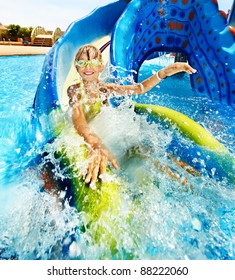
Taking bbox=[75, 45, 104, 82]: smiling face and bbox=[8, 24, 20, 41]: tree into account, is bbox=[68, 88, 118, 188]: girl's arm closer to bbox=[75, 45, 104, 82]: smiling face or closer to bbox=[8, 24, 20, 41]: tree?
bbox=[75, 45, 104, 82]: smiling face

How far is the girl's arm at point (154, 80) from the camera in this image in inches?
68.1

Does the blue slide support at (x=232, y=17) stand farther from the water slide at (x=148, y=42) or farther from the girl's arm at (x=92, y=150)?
the girl's arm at (x=92, y=150)

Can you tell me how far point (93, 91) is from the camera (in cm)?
210

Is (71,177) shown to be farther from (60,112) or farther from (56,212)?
(60,112)

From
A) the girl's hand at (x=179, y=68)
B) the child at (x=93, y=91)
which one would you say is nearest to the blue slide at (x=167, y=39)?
the child at (x=93, y=91)

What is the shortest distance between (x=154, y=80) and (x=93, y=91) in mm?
503

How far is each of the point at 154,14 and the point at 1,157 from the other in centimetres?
294

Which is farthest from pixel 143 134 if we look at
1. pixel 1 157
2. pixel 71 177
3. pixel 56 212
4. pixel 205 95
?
pixel 205 95

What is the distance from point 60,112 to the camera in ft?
7.83

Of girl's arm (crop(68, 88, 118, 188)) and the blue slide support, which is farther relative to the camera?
the blue slide support

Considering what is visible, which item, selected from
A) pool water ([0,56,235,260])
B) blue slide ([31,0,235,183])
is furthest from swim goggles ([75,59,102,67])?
blue slide ([31,0,235,183])

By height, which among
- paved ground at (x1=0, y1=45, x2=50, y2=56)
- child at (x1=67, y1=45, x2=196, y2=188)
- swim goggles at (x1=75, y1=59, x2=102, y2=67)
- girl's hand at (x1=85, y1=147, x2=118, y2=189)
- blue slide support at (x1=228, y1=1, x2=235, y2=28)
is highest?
blue slide support at (x1=228, y1=1, x2=235, y2=28)

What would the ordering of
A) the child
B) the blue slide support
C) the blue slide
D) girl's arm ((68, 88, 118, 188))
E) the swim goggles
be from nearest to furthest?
1. girl's arm ((68, 88, 118, 188))
2. the child
3. the swim goggles
4. the blue slide
5. the blue slide support

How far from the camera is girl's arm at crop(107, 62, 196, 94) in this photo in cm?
173
